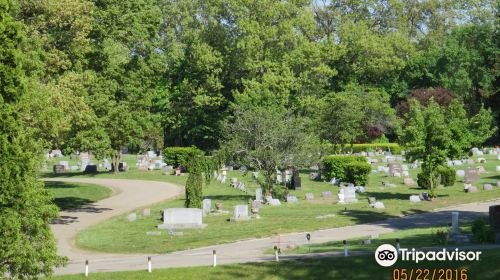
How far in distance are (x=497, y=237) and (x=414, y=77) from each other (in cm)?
A: 7624

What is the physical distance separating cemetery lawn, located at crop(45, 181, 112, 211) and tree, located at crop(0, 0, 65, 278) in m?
25.4

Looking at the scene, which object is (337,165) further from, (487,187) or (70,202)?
(70,202)

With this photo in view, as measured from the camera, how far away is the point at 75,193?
2181 inches

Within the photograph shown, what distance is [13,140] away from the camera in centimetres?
2230

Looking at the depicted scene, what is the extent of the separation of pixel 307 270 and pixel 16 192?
989 cm

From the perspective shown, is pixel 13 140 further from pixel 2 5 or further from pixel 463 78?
pixel 463 78

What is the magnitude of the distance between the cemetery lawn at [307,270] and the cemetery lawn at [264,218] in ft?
20.9

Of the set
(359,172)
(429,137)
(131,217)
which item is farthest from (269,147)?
(131,217)

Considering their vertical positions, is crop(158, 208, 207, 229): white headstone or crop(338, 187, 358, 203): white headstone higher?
crop(338, 187, 358, 203): white headstone

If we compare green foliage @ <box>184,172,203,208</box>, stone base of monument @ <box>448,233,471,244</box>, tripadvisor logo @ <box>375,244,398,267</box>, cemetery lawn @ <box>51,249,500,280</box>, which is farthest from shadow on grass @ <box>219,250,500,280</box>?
green foliage @ <box>184,172,203,208</box>

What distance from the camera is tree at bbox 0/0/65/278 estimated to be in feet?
71.8

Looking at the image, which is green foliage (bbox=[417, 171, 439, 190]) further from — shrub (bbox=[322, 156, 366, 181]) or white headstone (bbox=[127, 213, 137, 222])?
white headstone (bbox=[127, 213, 137, 222])

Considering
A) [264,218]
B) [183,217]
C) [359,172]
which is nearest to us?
[183,217]

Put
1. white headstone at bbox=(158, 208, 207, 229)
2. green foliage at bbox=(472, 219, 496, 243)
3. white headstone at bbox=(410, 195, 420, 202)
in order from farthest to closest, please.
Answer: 1. white headstone at bbox=(410, 195, 420, 202)
2. white headstone at bbox=(158, 208, 207, 229)
3. green foliage at bbox=(472, 219, 496, 243)
